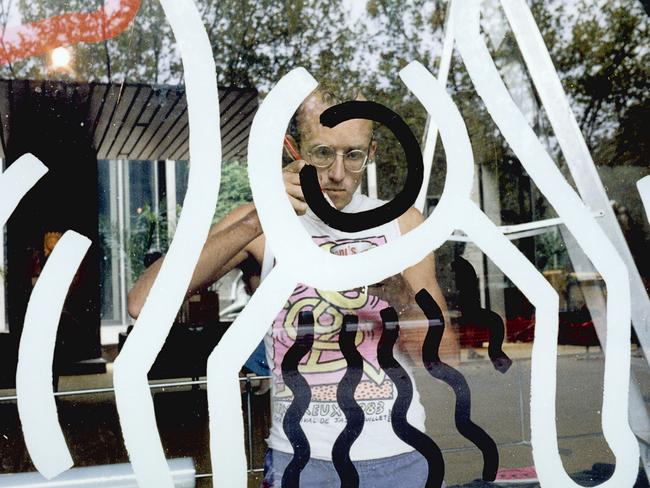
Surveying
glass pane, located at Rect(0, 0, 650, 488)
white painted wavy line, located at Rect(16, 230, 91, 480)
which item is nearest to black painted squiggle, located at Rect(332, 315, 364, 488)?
glass pane, located at Rect(0, 0, 650, 488)

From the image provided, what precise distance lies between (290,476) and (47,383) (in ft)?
1.64

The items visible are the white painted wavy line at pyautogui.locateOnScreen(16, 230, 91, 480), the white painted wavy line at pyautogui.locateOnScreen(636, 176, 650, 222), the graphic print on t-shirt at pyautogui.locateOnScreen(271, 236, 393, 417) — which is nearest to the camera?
the white painted wavy line at pyautogui.locateOnScreen(16, 230, 91, 480)

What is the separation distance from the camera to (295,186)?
143 cm

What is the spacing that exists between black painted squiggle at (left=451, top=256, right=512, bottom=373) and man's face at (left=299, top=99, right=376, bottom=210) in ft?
0.98

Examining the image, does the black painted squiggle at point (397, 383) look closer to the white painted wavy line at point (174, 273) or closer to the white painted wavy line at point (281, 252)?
the white painted wavy line at point (281, 252)

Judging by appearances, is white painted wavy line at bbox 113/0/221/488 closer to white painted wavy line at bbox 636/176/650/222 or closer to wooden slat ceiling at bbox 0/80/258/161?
wooden slat ceiling at bbox 0/80/258/161

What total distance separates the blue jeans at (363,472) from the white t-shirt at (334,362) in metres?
0.02

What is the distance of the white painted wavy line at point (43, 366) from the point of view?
134 centimetres

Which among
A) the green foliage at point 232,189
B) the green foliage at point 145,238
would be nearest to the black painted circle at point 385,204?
the green foliage at point 232,189

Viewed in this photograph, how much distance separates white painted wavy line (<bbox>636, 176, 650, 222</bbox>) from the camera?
65.3 inches

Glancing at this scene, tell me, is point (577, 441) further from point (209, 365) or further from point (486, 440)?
point (209, 365)

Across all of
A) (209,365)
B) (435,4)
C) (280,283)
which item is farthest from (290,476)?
(435,4)

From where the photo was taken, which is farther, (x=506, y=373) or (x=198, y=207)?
(x=506, y=373)

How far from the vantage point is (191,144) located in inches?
54.6
